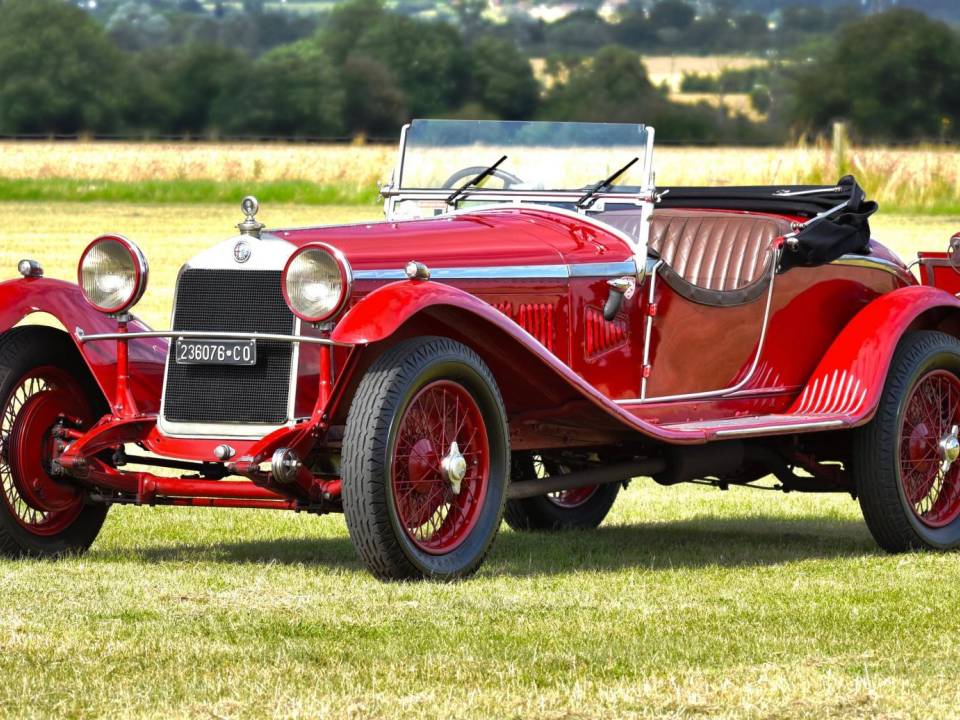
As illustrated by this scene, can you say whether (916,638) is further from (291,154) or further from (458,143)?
(291,154)

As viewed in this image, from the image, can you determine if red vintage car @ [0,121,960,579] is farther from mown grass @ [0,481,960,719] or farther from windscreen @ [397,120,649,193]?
mown grass @ [0,481,960,719]

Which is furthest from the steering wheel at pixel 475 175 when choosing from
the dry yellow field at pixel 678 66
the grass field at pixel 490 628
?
the dry yellow field at pixel 678 66

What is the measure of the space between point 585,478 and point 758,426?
734mm

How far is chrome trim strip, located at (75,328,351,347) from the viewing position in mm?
5938

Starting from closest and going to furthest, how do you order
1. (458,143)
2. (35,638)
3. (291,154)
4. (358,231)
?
(35,638), (358,231), (458,143), (291,154)

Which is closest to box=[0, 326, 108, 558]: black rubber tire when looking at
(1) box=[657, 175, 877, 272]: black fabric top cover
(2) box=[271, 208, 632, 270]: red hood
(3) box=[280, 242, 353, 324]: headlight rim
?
(2) box=[271, 208, 632, 270]: red hood

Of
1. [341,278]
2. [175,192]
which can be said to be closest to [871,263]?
[341,278]

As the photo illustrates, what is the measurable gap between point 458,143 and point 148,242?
14871 mm

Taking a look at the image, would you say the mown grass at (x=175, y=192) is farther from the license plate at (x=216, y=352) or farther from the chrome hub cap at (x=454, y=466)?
the chrome hub cap at (x=454, y=466)

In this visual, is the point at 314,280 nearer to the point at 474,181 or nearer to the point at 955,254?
the point at 474,181

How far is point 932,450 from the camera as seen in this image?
755 cm

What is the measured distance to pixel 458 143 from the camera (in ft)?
25.8

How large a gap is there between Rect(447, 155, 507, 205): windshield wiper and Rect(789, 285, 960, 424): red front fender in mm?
1620

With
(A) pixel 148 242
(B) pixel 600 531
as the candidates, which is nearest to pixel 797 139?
(A) pixel 148 242
